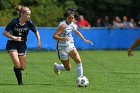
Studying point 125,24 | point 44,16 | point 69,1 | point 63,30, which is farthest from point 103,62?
point 69,1

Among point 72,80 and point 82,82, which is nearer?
point 82,82

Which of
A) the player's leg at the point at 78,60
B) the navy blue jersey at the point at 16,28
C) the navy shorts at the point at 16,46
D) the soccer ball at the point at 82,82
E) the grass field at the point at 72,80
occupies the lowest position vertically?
the grass field at the point at 72,80

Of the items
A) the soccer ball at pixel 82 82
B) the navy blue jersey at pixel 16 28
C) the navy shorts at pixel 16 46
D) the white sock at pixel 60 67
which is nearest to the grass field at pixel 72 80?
the soccer ball at pixel 82 82

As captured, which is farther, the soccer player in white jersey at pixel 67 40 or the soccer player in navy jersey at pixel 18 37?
the soccer player in navy jersey at pixel 18 37

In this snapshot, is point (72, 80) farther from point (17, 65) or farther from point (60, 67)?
point (17, 65)

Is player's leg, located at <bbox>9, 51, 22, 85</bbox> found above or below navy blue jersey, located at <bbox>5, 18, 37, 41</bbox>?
below

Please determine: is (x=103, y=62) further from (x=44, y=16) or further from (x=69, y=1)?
(x=69, y=1)

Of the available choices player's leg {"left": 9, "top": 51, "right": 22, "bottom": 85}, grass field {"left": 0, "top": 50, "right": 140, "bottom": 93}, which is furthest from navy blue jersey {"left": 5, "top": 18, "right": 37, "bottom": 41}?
grass field {"left": 0, "top": 50, "right": 140, "bottom": 93}

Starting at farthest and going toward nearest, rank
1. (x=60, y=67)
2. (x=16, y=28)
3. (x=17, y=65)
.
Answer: (x=60, y=67)
(x=16, y=28)
(x=17, y=65)

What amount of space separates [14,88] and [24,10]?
2.12 metres

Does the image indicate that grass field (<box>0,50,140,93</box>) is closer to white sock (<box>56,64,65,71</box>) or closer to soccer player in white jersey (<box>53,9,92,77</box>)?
white sock (<box>56,64,65,71</box>)

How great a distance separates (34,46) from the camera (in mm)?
32594

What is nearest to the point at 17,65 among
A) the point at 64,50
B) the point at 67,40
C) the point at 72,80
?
the point at 64,50

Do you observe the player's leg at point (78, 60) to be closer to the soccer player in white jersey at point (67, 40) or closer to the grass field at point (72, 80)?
the soccer player in white jersey at point (67, 40)
